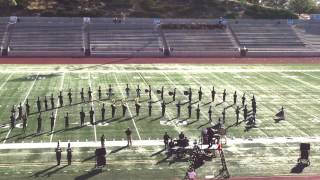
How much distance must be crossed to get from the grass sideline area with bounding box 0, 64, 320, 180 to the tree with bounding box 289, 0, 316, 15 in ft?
114

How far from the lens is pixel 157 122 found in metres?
24.3

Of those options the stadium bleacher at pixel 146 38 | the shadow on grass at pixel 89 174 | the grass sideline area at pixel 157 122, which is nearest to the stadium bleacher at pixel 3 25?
the stadium bleacher at pixel 146 38

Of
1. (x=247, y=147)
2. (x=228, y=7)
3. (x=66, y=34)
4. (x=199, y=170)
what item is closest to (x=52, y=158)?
(x=199, y=170)

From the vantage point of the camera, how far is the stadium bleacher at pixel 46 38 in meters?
50.6

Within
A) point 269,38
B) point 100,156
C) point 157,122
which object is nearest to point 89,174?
point 100,156

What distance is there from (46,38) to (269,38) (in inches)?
963

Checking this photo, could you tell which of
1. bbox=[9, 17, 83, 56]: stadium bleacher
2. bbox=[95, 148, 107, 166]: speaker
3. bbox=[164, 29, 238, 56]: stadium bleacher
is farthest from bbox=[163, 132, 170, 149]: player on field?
bbox=[164, 29, 238, 56]: stadium bleacher

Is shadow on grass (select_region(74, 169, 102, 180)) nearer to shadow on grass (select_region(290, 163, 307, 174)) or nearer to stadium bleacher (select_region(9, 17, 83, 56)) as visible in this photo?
shadow on grass (select_region(290, 163, 307, 174))

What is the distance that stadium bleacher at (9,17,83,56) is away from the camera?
166ft

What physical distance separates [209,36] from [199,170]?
41.0 metres

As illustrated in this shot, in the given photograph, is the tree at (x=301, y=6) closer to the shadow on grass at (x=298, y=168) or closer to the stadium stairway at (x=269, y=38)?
the stadium stairway at (x=269, y=38)

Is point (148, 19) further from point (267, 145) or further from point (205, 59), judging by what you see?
point (267, 145)

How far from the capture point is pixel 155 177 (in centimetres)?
1736

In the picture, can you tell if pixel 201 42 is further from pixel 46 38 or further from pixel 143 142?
pixel 143 142
